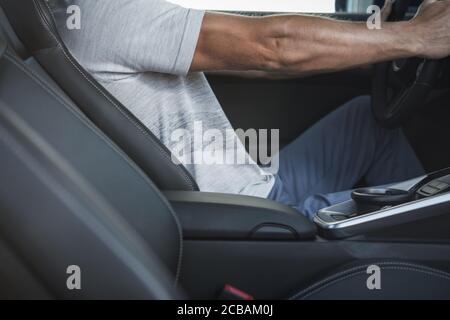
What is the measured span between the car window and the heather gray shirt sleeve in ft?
2.23

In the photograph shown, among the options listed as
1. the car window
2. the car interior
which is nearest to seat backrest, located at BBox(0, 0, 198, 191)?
the car interior

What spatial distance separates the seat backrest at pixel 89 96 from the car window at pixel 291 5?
0.79 meters

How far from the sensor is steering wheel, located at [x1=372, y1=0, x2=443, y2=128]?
141 centimetres

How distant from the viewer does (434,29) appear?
1286 millimetres

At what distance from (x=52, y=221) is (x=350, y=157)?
3.08ft

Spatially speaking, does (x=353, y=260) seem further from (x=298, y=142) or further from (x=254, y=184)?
(x=298, y=142)

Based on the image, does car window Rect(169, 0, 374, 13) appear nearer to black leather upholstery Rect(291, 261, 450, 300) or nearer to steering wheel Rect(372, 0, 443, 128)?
steering wheel Rect(372, 0, 443, 128)

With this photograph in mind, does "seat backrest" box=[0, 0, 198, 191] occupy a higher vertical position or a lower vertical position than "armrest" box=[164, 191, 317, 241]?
higher

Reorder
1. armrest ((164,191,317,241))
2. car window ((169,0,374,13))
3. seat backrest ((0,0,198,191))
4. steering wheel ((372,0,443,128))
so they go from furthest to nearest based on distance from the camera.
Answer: car window ((169,0,374,13)) → steering wheel ((372,0,443,128)) → armrest ((164,191,317,241)) → seat backrest ((0,0,198,191))

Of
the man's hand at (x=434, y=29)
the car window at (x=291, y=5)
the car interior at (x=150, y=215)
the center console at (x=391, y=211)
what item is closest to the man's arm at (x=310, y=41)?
the man's hand at (x=434, y=29)

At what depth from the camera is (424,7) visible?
1.33 metres

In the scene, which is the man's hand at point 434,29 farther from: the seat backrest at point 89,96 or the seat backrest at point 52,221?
the seat backrest at point 52,221

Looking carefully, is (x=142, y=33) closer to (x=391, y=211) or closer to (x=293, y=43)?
(x=293, y=43)

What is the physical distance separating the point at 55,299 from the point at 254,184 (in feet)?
2.03
